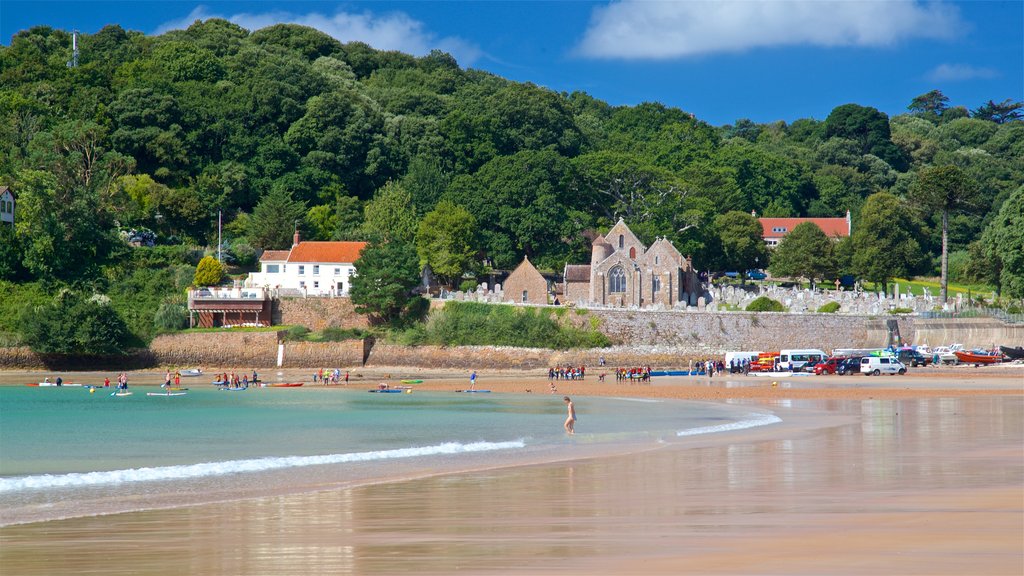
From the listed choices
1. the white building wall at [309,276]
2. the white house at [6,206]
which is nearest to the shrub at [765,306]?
the white building wall at [309,276]

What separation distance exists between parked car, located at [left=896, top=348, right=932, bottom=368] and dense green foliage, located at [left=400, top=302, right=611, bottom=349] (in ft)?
43.6

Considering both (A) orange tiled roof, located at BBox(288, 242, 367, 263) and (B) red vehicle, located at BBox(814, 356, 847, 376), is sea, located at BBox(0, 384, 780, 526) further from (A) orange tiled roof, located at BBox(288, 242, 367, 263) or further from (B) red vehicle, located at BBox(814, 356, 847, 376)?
(A) orange tiled roof, located at BBox(288, 242, 367, 263)

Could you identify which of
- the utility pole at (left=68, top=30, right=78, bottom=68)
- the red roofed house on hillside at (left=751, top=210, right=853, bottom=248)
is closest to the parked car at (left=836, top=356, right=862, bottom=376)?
the red roofed house on hillside at (left=751, top=210, right=853, bottom=248)

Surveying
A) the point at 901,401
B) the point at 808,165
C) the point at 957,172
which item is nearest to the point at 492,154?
the point at 957,172

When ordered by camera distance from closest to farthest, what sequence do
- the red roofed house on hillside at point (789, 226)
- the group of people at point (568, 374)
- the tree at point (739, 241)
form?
the group of people at point (568, 374)
the tree at point (739, 241)
the red roofed house on hillside at point (789, 226)

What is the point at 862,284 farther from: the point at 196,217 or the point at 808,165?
the point at 196,217

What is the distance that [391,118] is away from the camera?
265 ft

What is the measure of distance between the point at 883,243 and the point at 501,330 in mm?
29717

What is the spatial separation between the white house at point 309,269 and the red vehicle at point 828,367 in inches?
990

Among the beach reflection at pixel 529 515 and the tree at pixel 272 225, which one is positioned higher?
the tree at pixel 272 225

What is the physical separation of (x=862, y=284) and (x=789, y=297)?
622 inches

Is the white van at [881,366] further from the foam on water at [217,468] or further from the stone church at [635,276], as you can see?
the foam on water at [217,468]

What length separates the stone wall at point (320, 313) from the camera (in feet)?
184

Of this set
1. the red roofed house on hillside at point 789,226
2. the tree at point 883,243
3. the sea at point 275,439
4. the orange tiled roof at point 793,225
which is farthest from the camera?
the orange tiled roof at point 793,225
